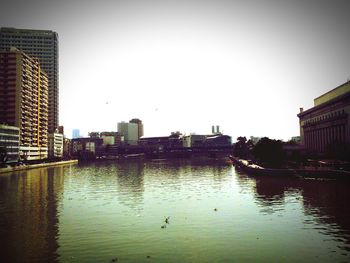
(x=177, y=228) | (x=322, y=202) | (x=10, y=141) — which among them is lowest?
(x=322, y=202)

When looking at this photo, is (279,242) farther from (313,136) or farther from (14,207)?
(313,136)

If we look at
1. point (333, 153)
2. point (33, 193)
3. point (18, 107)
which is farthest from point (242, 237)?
point (18, 107)

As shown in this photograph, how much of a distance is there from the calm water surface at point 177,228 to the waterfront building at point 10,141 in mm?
105314

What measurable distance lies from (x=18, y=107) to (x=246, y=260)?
593 ft

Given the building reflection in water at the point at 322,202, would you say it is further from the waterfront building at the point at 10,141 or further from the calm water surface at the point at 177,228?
the waterfront building at the point at 10,141

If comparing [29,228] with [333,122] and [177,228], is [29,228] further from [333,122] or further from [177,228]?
[333,122]

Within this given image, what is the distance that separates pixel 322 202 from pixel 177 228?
28.6m

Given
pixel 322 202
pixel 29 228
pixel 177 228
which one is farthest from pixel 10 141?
pixel 322 202

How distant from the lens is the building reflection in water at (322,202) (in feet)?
121

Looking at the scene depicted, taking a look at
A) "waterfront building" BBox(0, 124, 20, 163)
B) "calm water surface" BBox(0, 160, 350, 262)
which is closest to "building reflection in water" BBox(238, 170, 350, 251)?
"calm water surface" BBox(0, 160, 350, 262)

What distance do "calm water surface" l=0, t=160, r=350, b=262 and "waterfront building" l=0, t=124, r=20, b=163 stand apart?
10531cm

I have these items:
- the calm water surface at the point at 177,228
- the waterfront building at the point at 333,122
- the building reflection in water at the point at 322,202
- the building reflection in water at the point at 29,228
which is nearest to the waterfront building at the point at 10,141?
the building reflection in water at the point at 29,228

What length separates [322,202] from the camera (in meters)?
54.3

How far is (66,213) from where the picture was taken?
4691cm
